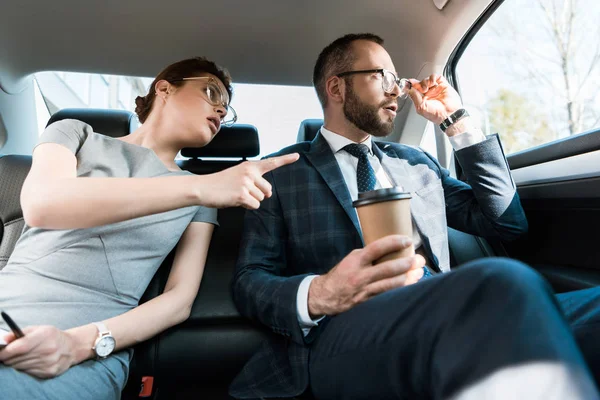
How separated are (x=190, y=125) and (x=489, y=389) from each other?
48.5 inches

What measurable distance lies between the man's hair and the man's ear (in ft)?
0.08

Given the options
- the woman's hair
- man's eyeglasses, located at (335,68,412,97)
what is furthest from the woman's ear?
man's eyeglasses, located at (335,68,412,97)

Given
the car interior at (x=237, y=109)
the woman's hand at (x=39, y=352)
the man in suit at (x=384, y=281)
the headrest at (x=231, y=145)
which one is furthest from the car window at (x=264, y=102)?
the woman's hand at (x=39, y=352)

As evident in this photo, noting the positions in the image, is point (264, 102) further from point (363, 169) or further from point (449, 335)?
point (449, 335)

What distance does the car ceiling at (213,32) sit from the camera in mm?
1897

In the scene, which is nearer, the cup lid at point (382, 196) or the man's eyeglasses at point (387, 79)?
the cup lid at point (382, 196)

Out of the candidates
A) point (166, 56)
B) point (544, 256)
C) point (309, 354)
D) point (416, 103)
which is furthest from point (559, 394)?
point (166, 56)

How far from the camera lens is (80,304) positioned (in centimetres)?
109

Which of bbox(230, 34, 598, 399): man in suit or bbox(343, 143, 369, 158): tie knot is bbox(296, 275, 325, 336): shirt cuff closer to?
bbox(230, 34, 598, 399): man in suit

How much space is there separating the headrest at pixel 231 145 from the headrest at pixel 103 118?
0.27 metres

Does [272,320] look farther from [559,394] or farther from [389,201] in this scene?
[559,394]

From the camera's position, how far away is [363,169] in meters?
1.45

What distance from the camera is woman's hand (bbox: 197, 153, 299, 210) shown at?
0.90 meters

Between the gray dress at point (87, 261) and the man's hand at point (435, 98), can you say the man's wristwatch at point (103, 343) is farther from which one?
the man's hand at point (435, 98)
